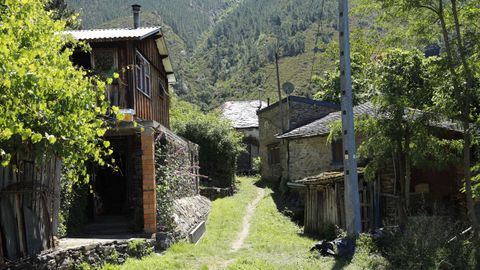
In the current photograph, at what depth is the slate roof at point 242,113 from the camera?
39.5 metres

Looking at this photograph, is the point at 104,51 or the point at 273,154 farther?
the point at 273,154

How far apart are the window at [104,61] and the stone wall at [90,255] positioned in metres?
5.18

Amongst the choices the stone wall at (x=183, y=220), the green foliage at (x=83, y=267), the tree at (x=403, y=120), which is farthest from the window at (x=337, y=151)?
the green foliage at (x=83, y=267)

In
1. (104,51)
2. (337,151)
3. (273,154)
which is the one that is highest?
(104,51)

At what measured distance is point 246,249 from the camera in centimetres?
1251

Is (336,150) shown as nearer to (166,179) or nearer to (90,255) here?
(166,179)

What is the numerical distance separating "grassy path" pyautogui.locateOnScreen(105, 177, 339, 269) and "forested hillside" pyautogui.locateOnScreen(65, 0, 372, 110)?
1758 inches

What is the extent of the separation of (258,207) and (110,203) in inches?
272

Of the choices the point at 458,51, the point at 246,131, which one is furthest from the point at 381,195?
the point at 246,131

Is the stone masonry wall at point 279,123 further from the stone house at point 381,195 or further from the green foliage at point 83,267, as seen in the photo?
the green foliage at point 83,267

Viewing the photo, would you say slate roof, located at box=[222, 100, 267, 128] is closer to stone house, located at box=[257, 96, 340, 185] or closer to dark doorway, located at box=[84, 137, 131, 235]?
stone house, located at box=[257, 96, 340, 185]

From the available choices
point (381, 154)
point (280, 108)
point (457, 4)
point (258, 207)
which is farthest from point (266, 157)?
point (457, 4)

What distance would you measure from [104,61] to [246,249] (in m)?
6.56

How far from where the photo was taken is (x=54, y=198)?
9586 millimetres
